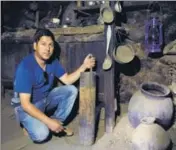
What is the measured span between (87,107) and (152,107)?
2.30 feet

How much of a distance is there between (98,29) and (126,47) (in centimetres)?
46

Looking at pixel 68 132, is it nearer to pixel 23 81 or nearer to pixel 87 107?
pixel 87 107

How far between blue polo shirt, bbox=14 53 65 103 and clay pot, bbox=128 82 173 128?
3.22 ft

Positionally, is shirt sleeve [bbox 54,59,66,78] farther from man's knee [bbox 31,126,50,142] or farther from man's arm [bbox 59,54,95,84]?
man's knee [bbox 31,126,50,142]

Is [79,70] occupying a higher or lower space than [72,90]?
higher

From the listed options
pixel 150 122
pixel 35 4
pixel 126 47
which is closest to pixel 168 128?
pixel 150 122

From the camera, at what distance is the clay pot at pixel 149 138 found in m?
2.75

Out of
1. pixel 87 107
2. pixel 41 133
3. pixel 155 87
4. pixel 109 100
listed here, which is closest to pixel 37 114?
pixel 41 133

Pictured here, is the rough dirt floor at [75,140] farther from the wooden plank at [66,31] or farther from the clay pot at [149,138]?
the wooden plank at [66,31]

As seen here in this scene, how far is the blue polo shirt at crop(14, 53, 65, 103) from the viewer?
3.12 metres

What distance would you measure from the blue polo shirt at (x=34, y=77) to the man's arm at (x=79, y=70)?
0.08 meters

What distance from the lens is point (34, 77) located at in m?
3.26

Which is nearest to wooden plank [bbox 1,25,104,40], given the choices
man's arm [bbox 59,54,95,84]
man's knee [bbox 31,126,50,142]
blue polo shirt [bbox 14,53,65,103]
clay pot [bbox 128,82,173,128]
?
man's arm [bbox 59,54,95,84]

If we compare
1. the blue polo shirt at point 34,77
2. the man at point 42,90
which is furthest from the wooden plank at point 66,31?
the blue polo shirt at point 34,77
